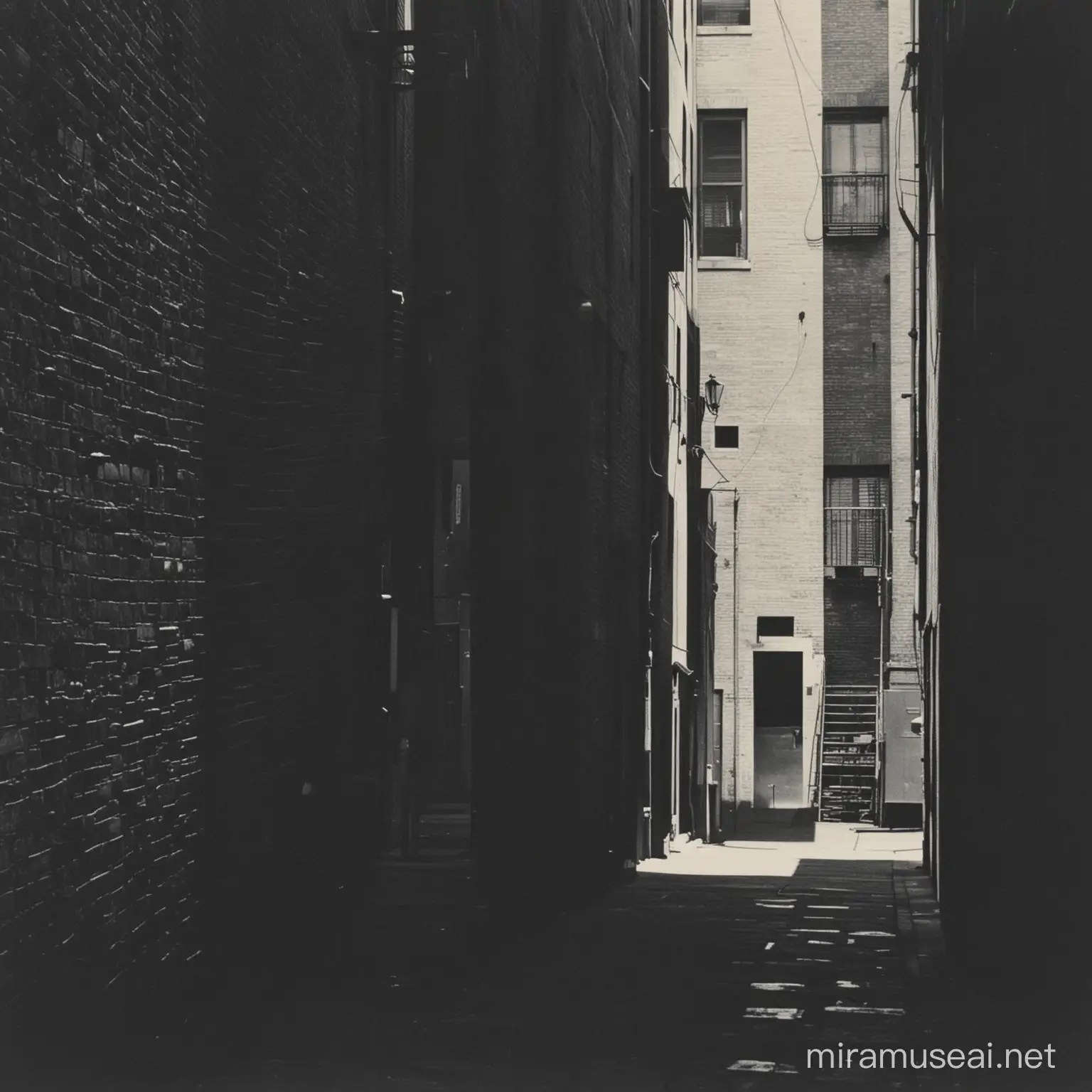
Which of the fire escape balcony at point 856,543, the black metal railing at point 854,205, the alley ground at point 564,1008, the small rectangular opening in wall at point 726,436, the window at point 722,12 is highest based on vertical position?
the window at point 722,12

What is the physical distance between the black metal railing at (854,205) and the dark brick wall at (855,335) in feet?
0.88

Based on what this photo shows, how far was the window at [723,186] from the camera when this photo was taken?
1389 inches

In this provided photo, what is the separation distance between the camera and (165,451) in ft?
24.4

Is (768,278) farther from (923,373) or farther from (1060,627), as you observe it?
(1060,627)

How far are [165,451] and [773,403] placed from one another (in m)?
28.7

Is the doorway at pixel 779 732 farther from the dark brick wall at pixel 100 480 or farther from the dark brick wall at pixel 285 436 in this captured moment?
the dark brick wall at pixel 100 480

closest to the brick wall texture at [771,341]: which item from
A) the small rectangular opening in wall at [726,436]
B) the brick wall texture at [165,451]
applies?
the small rectangular opening in wall at [726,436]

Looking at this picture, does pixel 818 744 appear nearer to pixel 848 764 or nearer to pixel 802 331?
pixel 848 764

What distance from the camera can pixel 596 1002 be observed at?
9.97 metres

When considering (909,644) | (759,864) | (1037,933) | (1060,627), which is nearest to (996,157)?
(1060,627)

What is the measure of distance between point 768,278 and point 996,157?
24.4m

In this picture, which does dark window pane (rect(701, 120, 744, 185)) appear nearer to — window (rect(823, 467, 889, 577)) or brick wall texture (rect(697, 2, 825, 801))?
brick wall texture (rect(697, 2, 825, 801))

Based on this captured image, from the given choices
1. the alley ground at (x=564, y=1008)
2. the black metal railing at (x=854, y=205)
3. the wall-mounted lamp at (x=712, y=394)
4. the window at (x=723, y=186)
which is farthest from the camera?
the window at (x=723, y=186)

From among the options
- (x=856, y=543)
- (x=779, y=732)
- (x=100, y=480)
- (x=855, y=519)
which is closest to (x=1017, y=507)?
(x=100, y=480)
